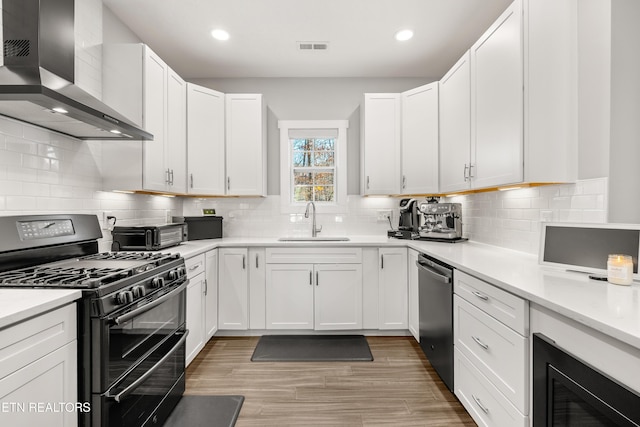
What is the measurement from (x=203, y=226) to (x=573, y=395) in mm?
3105

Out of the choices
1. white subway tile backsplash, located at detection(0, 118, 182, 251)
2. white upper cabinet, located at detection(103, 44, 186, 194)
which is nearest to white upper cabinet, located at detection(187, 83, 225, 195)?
white upper cabinet, located at detection(103, 44, 186, 194)

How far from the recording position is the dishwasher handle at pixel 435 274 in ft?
6.70

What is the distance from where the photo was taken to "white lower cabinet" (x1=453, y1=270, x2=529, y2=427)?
51.5 inches

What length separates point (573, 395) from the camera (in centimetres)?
103

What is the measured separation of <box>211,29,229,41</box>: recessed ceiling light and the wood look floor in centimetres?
278

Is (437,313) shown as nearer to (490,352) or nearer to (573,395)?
(490,352)

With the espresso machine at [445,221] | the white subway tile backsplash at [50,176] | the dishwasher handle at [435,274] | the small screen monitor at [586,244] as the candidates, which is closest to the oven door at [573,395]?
the small screen monitor at [586,244]

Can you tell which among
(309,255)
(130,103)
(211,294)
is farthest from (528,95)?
(211,294)

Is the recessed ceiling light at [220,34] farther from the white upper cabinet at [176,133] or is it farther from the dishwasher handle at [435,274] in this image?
the dishwasher handle at [435,274]

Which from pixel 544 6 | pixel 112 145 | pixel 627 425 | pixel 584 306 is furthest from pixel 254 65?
pixel 627 425

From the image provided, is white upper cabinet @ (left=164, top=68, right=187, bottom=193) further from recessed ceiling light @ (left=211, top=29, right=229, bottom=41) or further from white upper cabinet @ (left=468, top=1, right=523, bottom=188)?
white upper cabinet @ (left=468, top=1, right=523, bottom=188)

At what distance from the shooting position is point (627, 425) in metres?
0.83

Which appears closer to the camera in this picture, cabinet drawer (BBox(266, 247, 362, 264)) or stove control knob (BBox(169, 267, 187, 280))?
stove control knob (BBox(169, 267, 187, 280))

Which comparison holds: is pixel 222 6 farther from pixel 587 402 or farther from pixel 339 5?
pixel 587 402
